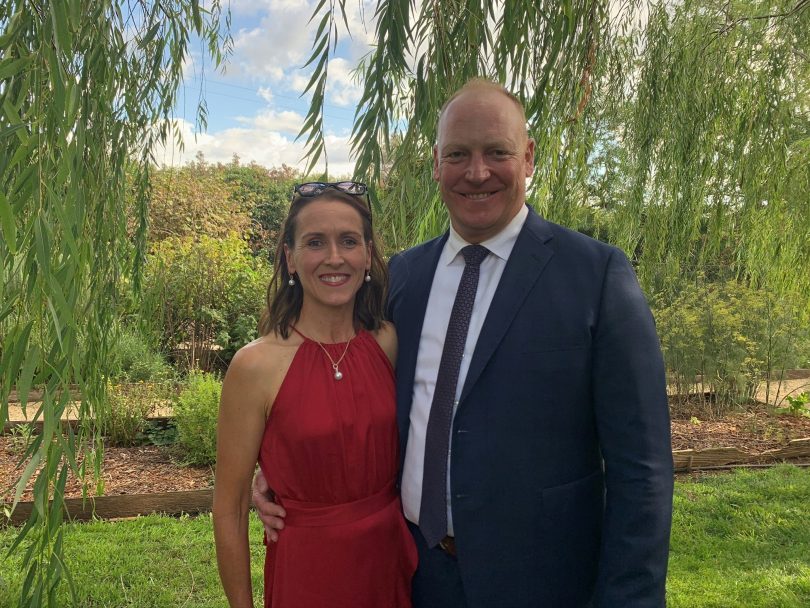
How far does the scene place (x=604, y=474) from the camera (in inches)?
61.1

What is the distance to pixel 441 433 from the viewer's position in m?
1.57

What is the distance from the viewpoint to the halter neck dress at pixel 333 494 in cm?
162

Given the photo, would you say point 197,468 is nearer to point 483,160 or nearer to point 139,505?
point 139,505

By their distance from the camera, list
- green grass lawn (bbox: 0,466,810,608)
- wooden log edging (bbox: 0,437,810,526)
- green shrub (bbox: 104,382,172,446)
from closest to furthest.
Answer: green grass lawn (bbox: 0,466,810,608), wooden log edging (bbox: 0,437,810,526), green shrub (bbox: 104,382,172,446)

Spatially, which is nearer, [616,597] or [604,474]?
[616,597]

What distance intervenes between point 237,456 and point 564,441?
0.78m

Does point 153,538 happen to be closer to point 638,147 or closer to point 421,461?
point 421,461

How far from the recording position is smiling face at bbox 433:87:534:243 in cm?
161

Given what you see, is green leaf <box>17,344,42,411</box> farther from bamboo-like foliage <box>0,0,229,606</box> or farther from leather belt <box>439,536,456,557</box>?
leather belt <box>439,536,456,557</box>

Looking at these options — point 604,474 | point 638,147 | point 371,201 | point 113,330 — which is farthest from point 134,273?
point 638,147

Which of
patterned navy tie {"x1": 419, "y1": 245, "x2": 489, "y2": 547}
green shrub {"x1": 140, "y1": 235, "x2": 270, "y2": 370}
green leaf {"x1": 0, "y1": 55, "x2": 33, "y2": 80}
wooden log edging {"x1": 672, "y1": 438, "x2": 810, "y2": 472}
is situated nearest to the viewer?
green leaf {"x1": 0, "y1": 55, "x2": 33, "y2": 80}

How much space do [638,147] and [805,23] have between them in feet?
4.91

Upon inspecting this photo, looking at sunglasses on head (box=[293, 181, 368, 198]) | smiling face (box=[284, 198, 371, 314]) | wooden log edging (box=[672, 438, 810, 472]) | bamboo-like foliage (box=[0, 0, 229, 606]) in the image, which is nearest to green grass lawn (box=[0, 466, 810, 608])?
wooden log edging (box=[672, 438, 810, 472])

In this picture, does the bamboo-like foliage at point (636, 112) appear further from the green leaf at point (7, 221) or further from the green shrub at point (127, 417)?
the green shrub at point (127, 417)
